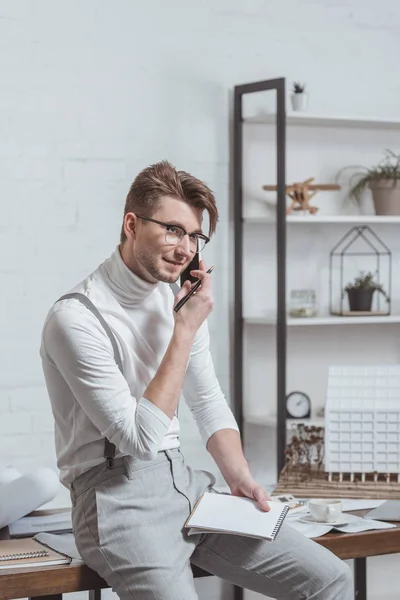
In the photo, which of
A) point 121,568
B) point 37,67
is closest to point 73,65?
point 37,67

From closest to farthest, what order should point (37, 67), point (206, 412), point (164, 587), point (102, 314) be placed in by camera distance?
point (164, 587), point (102, 314), point (206, 412), point (37, 67)

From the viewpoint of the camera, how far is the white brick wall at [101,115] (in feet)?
11.1

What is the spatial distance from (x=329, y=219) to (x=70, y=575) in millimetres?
2137

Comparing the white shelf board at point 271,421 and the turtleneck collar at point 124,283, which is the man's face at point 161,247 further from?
the white shelf board at point 271,421

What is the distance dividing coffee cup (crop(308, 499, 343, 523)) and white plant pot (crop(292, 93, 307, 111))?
6.43ft

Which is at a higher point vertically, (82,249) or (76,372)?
(82,249)

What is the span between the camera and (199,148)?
369cm

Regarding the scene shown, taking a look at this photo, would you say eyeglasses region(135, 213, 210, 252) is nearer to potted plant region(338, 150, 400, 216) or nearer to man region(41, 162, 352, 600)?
man region(41, 162, 352, 600)

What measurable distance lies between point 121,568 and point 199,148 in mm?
2179

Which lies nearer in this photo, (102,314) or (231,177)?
(102,314)

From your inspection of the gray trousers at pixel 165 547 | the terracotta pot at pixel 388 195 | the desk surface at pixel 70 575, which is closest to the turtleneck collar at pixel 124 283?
the gray trousers at pixel 165 547

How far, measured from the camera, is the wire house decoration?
3828 mm

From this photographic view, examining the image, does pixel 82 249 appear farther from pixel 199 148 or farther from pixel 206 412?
pixel 206 412

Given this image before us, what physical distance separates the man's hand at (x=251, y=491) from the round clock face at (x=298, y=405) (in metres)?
1.70
